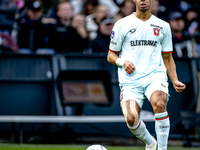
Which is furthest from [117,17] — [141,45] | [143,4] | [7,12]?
[141,45]

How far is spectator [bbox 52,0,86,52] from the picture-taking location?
959 centimetres

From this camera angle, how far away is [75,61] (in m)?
9.56

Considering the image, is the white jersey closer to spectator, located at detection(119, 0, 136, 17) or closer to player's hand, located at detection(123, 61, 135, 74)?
player's hand, located at detection(123, 61, 135, 74)

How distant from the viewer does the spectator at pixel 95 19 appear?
10.2 meters

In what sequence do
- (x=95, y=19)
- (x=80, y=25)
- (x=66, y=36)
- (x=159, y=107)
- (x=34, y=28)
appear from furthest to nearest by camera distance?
(x=95, y=19)
(x=80, y=25)
(x=34, y=28)
(x=66, y=36)
(x=159, y=107)

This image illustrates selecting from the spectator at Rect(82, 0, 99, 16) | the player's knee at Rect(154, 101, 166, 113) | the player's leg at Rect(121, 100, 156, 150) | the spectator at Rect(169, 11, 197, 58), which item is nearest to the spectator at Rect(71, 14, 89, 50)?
the spectator at Rect(82, 0, 99, 16)

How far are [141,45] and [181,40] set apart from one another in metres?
4.62

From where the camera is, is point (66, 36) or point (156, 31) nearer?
point (156, 31)

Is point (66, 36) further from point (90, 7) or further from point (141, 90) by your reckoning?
point (141, 90)

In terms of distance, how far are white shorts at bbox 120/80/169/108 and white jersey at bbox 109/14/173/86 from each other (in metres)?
0.08

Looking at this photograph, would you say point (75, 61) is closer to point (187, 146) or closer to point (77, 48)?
point (77, 48)

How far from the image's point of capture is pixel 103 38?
9648 millimetres

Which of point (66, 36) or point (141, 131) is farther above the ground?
point (66, 36)

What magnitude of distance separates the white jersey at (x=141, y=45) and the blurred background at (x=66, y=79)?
364cm
